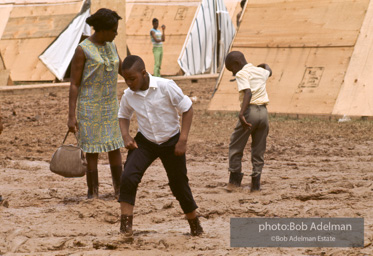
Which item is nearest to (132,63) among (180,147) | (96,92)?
(180,147)

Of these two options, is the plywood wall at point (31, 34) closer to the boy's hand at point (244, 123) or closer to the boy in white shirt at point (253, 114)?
the boy in white shirt at point (253, 114)

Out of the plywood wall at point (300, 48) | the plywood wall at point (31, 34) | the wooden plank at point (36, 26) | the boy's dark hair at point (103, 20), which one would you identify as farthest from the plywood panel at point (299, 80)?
the wooden plank at point (36, 26)

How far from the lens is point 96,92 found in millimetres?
5621

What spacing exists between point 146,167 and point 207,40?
14662 millimetres

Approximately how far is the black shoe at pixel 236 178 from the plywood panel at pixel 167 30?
12459mm

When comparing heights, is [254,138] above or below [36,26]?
below

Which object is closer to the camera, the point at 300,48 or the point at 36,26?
the point at 300,48

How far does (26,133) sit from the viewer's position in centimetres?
1012

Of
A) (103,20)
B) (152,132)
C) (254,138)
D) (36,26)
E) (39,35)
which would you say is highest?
(36,26)

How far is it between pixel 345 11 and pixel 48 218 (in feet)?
24.7

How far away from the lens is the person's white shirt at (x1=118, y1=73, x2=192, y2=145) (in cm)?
443

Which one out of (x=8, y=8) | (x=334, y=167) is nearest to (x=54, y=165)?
(x=334, y=167)

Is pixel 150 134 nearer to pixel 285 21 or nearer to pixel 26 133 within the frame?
pixel 26 133

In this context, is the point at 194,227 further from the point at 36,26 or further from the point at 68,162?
the point at 36,26
